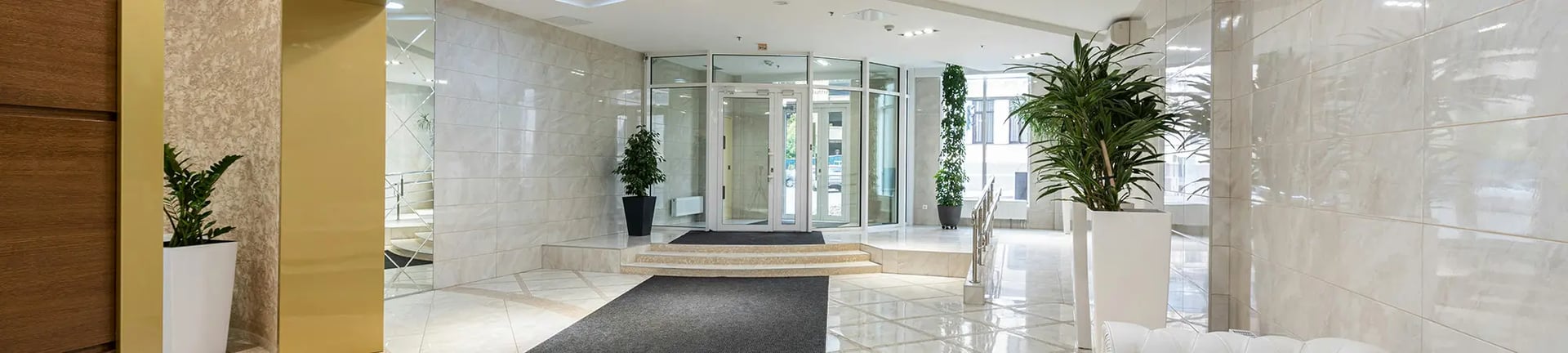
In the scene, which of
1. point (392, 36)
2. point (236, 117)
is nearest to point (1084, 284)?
point (236, 117)

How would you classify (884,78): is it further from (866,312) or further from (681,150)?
(866,312)

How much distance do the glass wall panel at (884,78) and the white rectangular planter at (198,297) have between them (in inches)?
313

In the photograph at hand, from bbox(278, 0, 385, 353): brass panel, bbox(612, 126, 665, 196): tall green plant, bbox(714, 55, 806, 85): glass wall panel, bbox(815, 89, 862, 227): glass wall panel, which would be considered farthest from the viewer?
bbox(815, 89, 862, 227): glass wall panel

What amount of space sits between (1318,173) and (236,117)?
465cm

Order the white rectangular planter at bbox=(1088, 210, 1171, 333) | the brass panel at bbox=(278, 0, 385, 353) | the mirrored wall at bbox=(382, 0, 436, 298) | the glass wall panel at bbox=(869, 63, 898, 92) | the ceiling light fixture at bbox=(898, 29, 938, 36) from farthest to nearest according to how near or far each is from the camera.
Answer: the glass wall panel at bbox=(869, 63, 898, 92) → the ceiling light fixture at bbox=(898, 29, 938, 36) → the mirrored wall at bbox=(382, 0, 436, 298) → the brass panel at bbox=(278, 0, 385, 353) → the white rectangular planter at bbox=(1088, 210, 1171, 333)

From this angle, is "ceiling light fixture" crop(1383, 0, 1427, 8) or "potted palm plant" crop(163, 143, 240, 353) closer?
"ceiling light fixture" crop(1383, 0, 1427, 8)

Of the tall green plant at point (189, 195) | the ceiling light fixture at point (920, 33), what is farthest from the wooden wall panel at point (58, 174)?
the ceiling light fixture at point (920, 33)

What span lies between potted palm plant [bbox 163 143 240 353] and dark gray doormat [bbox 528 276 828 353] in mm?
1547

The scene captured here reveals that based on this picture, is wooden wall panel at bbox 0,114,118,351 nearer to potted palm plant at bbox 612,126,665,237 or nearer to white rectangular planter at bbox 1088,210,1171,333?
white rectangular planter at bbox 1088,210,1171,333

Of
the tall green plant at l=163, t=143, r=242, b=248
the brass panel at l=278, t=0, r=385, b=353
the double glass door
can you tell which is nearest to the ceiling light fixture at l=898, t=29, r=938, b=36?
the double glass door

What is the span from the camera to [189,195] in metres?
3.17

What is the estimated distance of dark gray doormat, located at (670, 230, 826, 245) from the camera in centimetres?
825

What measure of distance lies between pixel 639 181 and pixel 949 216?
15.0ft

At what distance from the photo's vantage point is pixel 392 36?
6.01 metres
